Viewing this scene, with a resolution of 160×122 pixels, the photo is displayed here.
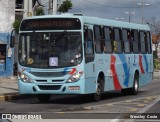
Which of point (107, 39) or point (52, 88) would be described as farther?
point (107, 39)

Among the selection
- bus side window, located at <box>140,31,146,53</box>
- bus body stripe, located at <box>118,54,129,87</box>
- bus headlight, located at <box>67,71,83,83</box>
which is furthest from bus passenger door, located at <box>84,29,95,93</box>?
bus side window, located at <box>140,31,146,53</box>

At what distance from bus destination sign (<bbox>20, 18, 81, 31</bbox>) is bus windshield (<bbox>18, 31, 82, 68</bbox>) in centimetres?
20

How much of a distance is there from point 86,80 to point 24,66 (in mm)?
2233

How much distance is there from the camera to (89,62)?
1836 cm

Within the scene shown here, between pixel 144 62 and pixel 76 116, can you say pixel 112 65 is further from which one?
pixel 76 116

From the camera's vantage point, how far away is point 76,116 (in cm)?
1366

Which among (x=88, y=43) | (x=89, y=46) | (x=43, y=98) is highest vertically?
(x=88, y=43)

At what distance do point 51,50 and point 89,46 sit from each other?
4.60 feet

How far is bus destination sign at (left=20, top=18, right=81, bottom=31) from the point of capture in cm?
1814

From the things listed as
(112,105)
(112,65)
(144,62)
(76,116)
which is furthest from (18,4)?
(76,116)

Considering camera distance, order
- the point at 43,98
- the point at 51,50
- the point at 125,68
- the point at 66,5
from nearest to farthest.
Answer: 1. the point at 51,50
2. the point at 43,98
3. the point at 125,68
4. the point at 66,5

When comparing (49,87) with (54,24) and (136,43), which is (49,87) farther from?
(136,43)

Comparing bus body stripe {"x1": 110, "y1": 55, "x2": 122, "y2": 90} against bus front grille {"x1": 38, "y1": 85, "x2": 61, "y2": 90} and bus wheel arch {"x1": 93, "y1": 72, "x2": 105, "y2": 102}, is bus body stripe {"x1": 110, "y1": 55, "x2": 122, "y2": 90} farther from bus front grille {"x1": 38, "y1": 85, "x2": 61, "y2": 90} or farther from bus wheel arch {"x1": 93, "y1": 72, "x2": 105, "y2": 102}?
bus front grille {"x1": 38, "y1": 85, "x2": 61, "y2": 90}

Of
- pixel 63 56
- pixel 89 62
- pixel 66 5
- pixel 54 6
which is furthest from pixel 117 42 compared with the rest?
pixel 54 6
